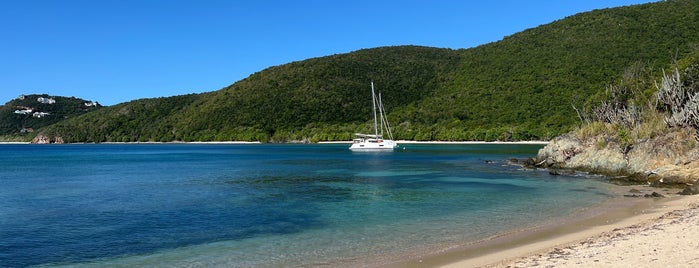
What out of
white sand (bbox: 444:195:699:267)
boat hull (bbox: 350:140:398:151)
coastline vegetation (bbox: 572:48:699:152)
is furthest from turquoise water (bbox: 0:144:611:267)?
boat hull (bbox: 350:140:398:151)

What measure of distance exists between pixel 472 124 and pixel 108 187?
96.7 m

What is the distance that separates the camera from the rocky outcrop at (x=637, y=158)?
3039 cm

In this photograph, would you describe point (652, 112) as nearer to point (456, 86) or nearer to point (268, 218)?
point (268, 218)

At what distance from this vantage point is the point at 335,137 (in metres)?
138

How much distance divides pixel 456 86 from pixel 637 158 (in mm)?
101519

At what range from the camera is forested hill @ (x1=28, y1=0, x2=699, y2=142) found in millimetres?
109062

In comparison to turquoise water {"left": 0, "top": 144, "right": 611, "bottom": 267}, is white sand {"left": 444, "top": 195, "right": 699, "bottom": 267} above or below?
above

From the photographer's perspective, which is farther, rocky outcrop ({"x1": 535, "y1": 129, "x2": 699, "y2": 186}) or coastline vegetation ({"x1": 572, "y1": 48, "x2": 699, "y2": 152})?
coastline vegetation ({"x1": 572, "y1": 48, "x2": 699, "y2": 152})

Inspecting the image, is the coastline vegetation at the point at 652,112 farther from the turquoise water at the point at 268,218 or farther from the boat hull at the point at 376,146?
the boat hull at the point at 376,146

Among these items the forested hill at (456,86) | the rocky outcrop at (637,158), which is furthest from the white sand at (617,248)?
the forested hill at (456,86)

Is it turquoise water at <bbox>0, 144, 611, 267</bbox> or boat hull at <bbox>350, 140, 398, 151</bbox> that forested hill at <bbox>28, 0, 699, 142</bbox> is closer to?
boat hull at <bbox>350, 140, 398, 151</bbox>

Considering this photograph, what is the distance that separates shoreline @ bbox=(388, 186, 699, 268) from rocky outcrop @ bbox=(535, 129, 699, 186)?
430 inches

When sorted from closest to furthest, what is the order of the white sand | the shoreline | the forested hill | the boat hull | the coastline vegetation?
the white sand
the shoreline
the coastline vegetation
the boat hull
the forested hill

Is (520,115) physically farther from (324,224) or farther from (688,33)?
A: (324,224)
